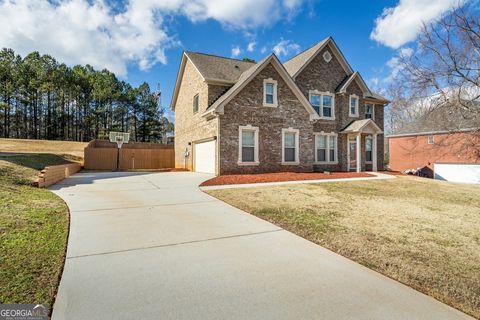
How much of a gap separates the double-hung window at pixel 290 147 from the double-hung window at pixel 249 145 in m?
1.97

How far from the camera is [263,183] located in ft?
38.3

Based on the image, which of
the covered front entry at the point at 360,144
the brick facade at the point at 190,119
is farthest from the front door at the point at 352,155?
the brick facade at the point at 190,119

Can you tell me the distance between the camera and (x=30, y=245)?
3850mm

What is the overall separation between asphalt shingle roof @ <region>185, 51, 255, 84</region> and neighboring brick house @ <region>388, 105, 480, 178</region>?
12.6 metres

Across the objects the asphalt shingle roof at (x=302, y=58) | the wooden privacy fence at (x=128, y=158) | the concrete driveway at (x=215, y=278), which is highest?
the asphalt shingle roof at (x=302, y=58)

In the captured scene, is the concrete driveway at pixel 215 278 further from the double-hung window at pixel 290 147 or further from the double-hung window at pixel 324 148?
the double-hung window at pixel 324 148

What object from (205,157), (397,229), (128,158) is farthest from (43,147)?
(397,229)

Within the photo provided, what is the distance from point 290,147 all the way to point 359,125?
223 inches

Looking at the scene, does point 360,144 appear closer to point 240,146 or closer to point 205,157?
point 240,146

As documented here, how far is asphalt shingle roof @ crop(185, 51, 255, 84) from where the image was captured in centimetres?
1647

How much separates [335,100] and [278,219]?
16.2 m

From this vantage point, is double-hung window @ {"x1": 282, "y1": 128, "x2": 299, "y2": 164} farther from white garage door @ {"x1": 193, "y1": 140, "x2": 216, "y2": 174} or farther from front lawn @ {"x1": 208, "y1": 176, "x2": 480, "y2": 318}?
front lawn @ {"x1": 208, "y1": 176, "x2": 480, "y2": 318}

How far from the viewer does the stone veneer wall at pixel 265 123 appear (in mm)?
14391

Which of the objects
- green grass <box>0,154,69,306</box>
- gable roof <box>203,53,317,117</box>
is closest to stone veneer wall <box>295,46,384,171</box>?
gable roof <box>203,53,317,117</box>
